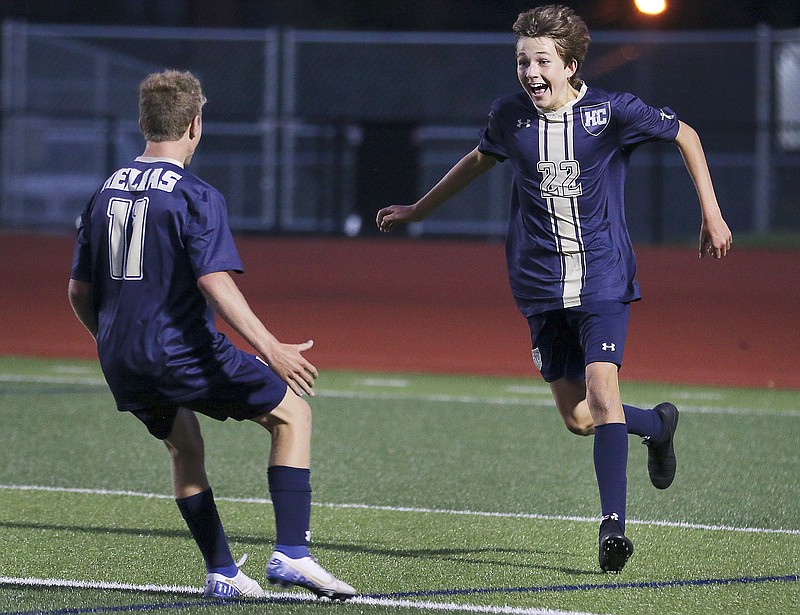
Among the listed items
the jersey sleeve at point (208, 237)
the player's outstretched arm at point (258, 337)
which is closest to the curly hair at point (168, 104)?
the jersey sleeve at point (208, 237)

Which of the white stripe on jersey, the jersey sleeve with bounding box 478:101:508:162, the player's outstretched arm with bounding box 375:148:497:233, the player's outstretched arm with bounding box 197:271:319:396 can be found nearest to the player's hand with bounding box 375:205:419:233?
the player's outstretched arm with bounding box 375:148:497:233

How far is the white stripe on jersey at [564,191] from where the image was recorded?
5090mm

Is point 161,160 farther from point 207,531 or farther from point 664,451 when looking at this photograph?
point 664,451

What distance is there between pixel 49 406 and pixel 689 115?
10129 millimetres

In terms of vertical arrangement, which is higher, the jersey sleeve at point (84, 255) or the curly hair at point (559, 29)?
the curly hair at point (559, 29)

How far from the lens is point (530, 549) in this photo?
5.21 meters

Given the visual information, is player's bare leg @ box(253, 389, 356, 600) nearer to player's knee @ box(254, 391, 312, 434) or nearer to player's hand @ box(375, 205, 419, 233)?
player's knee @ box(254, 391, 312, 434)

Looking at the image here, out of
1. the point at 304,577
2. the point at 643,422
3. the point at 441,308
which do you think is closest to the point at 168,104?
the point at 304,577

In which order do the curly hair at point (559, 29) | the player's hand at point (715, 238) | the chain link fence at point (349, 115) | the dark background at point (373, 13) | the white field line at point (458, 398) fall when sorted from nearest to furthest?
the player's hand at point (715, 238)
the curly hair at point (559, 29)
the white field line at point (458, 398)
the chain link fence at point (349, 115)
the dark background at point (373, 13)

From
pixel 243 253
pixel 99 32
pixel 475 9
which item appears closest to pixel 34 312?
pixel 243 253

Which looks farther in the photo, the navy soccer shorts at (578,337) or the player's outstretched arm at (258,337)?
the navy soccer shorts at (578,337)

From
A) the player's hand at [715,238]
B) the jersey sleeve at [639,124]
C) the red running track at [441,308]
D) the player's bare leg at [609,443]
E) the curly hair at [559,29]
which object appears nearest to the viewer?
the player's bare leg at [609,443]

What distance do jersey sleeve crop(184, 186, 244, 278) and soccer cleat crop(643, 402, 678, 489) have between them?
215 cm

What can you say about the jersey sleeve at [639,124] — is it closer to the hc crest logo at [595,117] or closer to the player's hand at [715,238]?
the hc crest logo at [595,117]
